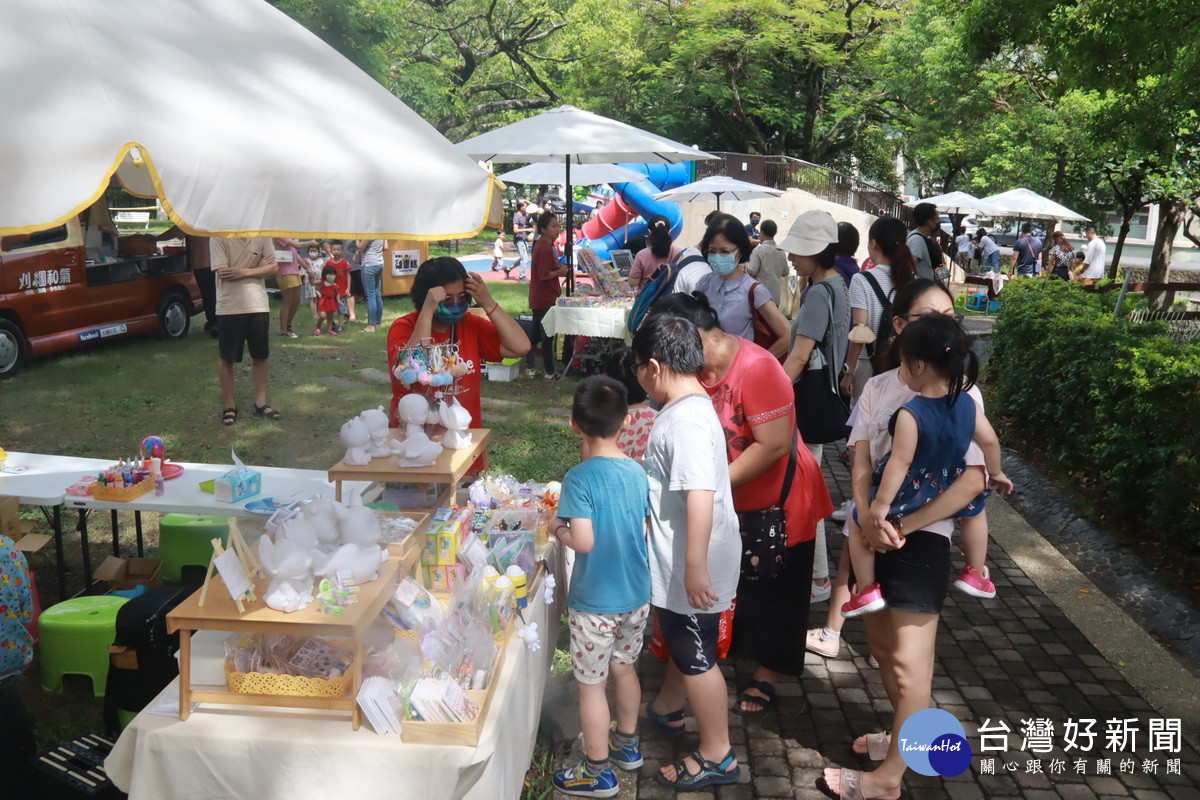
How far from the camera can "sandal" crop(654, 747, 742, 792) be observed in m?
3.40

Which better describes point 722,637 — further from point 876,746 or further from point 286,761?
point 286,761

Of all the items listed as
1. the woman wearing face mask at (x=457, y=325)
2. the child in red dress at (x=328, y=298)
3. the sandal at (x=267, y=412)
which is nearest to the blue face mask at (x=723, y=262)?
the woman wearing face mask at (x=457, y=325)

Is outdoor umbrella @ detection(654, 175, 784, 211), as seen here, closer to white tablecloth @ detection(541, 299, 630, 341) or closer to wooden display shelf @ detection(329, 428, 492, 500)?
white tablecloth @ detection(541, 299, 630, 341)

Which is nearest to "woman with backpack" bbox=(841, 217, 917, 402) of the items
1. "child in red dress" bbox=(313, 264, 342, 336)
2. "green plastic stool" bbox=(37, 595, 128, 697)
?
"green plastic stool" bbox=(37, 595, 128, 697)

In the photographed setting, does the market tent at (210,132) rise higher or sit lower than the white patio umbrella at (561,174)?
lower

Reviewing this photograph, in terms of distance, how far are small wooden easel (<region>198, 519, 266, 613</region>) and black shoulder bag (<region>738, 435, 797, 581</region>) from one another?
6.01 ft

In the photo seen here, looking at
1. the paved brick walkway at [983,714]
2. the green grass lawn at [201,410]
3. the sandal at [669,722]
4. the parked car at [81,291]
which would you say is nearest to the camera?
the paved brick walkway at [983,714]

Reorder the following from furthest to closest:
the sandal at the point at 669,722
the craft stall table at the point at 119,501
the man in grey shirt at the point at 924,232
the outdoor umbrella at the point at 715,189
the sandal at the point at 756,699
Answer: the outdoor umbrella at the point at 715,189 < the man in grey shirt at the point at 924,232 < the craft stall table at the point at 119,501 < the sandal at the point at 756,699 < the sandal at the point at 669,722

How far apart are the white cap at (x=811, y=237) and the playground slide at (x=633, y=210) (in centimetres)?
1063

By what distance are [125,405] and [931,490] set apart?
775 centimetres

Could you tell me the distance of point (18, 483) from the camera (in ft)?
14.6

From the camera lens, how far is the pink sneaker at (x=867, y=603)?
3137 mm

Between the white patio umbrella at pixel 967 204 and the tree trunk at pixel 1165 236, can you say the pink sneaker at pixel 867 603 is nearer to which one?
the tree trunk at pixel 1165 236

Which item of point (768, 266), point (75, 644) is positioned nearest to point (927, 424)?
point (75, 644)
